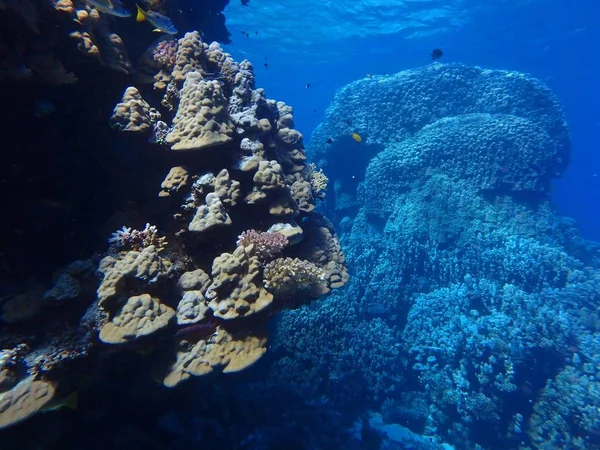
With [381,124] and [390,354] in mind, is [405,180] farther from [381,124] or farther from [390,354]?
[390,354]

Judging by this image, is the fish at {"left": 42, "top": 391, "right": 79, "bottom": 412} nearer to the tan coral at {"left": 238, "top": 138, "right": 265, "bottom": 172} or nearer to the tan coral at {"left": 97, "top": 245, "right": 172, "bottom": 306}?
the tan coral at {"left": 97, "top": 245, "right": 172, "bottom": 306}

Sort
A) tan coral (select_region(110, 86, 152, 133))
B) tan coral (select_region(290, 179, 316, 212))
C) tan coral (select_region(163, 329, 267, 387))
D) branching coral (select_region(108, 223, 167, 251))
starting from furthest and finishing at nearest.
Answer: tan coral (select_region(290, 179, 316, 212)) < tan coral (select_region(110, 86, 152, 133)) < branching coral (select_region(108, 223, 167, 251)) < tan coral (select_region(163, 329, 267, 387))

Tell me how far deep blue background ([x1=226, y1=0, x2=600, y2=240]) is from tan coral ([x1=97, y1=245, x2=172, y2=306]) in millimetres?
30166

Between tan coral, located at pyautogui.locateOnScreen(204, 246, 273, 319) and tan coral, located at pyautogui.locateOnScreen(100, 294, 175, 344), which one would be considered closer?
tan coral, located at pyautogui.locateOnScreen(100, 294, 175, 344)

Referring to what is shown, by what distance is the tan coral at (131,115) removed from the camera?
4023 mm

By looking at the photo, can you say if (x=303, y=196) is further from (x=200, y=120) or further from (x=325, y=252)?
(x=200, y=120)

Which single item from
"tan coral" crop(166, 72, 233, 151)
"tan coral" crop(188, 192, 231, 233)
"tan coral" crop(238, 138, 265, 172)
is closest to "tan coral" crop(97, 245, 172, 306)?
"tan coral" crop(188, 192, 231, 233)

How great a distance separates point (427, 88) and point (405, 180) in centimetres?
523

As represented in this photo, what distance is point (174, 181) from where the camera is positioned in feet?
13.8

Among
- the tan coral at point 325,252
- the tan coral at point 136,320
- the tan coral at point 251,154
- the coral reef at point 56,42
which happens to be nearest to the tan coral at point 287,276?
the tan coral at point 325,252

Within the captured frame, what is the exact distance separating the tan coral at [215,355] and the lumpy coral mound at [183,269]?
0.04ft

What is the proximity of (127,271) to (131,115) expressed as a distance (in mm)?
2037

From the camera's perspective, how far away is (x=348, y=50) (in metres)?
42.9

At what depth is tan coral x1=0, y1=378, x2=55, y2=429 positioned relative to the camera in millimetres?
2889
